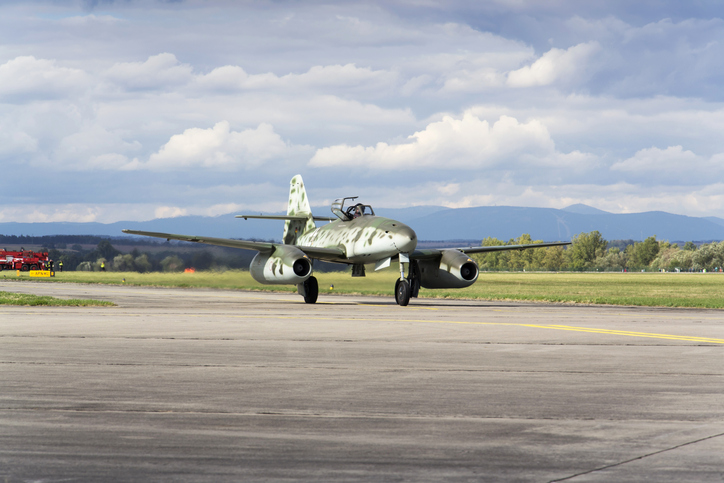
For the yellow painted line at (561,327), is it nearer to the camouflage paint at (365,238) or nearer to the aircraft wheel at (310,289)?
the camouflage paint at (365,238)


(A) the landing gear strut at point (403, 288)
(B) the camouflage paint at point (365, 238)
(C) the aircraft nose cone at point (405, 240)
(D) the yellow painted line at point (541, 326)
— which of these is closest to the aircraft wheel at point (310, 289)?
(B) the camouflage paint at point (365, 238)

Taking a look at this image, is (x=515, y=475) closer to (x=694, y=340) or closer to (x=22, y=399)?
(x=22, y=399)

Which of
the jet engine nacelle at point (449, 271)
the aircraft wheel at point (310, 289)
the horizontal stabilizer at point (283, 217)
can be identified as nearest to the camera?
the jet engine nacelle at point (449, 271)

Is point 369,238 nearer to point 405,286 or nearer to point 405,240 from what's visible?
point 405,240

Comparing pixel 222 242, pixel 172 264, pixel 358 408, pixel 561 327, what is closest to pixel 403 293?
pixel 222 242

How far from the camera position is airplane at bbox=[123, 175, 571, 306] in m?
28.5

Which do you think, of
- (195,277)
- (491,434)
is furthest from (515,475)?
(195,277)

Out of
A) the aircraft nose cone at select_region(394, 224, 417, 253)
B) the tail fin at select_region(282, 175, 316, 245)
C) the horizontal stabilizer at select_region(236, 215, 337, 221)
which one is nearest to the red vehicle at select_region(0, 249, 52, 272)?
the tail fin at select_region(282, 175, 316, 245)

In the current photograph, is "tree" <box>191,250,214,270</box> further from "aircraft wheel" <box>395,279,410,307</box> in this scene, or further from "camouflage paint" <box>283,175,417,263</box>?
"aircraft wheel" <box>395,279,410,307</box>

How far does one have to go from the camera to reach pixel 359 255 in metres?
29.6

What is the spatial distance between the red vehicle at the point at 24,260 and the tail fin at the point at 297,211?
181ft

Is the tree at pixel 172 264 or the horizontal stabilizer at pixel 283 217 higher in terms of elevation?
the horizontal stabilizer at pixel 283 217

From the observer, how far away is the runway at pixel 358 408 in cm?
538

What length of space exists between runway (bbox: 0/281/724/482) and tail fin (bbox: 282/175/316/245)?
2096 cm
